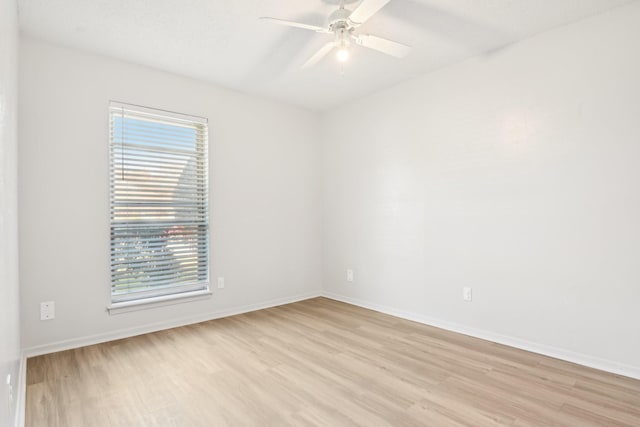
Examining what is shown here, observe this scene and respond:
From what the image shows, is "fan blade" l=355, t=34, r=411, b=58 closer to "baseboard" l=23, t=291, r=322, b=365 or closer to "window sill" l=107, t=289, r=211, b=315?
"window sill" l=107, t=289, r=211, b=315

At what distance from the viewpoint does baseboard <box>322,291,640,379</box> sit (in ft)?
7.62

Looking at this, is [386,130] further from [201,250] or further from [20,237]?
[20,237]

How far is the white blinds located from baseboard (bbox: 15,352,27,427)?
0.75 m

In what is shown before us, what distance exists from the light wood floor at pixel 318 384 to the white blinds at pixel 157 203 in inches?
22.3

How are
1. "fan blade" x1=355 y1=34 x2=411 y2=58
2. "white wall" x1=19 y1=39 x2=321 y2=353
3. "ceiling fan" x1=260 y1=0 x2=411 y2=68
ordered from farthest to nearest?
"white wall" x1=19 y1=39 x2=321 y2=353 < "fan blade" x1=355 y1=34 x2=411 y2=58 < "ceiling fan" x1=260 y1=0 x2=411 y2=68

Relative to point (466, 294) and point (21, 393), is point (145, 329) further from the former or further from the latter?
point (466, 294)

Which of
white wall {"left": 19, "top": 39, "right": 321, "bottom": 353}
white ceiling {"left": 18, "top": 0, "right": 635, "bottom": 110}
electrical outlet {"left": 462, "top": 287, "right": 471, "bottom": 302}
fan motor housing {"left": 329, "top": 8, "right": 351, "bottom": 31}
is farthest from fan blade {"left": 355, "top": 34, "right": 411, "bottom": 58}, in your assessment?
electrical outlet {"left": 462, "top": 287, "right": 471, "bottom": 302}

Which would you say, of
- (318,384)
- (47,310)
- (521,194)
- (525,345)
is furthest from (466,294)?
(47,310)

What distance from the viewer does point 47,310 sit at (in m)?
2.69

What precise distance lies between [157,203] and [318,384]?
224cm

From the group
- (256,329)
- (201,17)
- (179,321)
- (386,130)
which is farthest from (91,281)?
(386,130)

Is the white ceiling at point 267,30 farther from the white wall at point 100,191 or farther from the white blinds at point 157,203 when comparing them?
the white blinds at point 157,203

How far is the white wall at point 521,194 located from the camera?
7.68 ft

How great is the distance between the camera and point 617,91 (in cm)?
234
